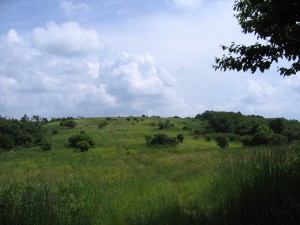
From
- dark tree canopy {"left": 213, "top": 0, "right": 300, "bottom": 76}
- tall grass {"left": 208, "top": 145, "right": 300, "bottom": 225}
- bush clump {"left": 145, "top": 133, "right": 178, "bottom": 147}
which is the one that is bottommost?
tall grass {"left": 208, "top": 145, "right": 300, "bottom": 225}

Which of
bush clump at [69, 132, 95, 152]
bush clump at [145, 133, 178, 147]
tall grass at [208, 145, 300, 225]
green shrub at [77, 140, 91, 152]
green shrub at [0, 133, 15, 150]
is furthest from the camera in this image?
green shrub at [0, 133, 15, 150]

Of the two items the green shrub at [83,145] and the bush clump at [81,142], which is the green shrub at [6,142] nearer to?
Result: the bush clump at [81,142]

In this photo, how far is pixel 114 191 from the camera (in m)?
15.8

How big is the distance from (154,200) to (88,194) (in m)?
2.22

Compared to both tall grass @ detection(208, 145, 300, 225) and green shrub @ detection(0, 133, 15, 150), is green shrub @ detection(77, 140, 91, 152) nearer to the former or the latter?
green shrub @ detection(0, 133, 15, 150)

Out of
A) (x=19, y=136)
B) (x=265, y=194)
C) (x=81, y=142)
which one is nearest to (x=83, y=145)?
(x=81, y=142)

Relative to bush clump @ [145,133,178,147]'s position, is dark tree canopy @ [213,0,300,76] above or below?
above

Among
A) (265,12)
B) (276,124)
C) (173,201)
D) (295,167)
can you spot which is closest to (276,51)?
(265,12)

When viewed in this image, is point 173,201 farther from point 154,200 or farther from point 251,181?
point 251,181

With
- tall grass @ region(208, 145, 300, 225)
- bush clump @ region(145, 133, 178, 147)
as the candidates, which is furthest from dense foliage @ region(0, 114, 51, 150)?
tall grass @ region(208, 145, 300, 225)

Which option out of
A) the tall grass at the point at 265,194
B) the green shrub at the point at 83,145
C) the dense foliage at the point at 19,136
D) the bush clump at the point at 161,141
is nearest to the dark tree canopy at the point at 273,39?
the tall grass at the point at 265,194

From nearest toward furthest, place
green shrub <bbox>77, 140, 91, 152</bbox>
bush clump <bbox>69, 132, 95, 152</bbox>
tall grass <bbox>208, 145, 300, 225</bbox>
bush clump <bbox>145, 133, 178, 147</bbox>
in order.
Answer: tall grass <bbox>208, 145, 300, 225</bbox> < green shrub <bbox>77, 140, 91, 152</bbox> < bush clump <bbox>69, 132, 95, 152</bbox> < bush clump <bbox>145, 133, 178, 147</bbox>

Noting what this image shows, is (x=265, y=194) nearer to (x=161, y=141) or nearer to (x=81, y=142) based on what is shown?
(x=81, y=142)

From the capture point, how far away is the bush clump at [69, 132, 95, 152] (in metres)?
70.0
